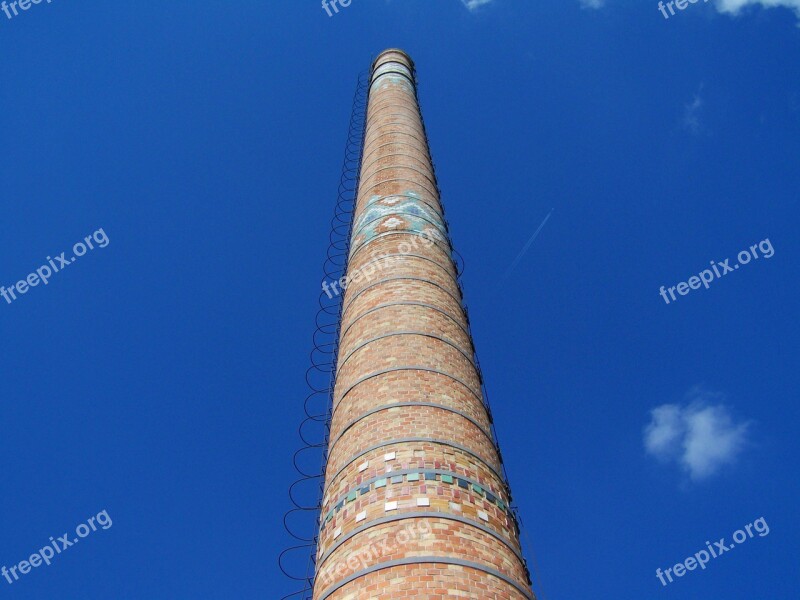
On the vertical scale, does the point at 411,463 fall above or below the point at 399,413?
below

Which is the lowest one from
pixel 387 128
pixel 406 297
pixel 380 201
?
pixel 406 297

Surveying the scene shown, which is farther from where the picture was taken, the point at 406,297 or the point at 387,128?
the point at 387,128

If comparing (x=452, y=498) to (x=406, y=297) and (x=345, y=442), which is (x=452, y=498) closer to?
(x=345, y=442)

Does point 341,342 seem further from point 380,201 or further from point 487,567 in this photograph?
point 487,567

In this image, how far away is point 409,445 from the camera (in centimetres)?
614

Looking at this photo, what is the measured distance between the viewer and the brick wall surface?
17.0ft

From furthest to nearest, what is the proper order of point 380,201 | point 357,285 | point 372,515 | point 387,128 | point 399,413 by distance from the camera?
1. point 387,128
2. point 380,201
3. point 357,285
4. point 399,413
5. point 372,515

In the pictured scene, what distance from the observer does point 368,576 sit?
16.8 feet

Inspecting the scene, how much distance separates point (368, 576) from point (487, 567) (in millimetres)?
1013

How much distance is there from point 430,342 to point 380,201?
3.80m

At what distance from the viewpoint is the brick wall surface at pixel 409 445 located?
204 inches

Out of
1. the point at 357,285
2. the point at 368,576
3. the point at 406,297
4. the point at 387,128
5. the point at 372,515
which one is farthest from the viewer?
the point at 387,128

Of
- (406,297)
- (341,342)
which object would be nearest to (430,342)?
(406,297)

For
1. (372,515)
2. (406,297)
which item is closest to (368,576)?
(372,515)
